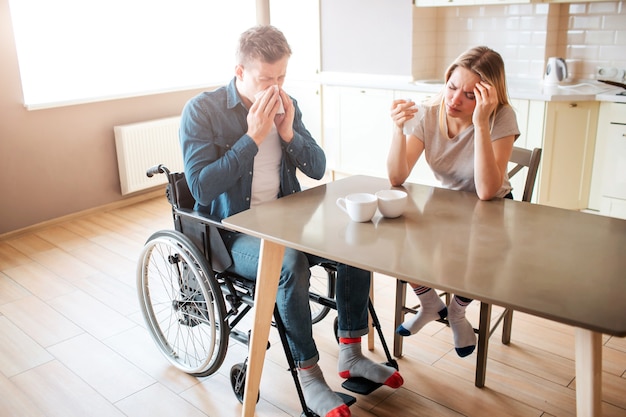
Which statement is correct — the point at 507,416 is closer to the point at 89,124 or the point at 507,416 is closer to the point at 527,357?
the point at 527,357

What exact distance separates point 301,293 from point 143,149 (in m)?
2.82

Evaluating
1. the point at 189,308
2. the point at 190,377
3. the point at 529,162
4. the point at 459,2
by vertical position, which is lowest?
the point at 190,377

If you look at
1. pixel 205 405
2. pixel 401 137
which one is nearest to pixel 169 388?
pixel 205 405

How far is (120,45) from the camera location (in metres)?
4.32

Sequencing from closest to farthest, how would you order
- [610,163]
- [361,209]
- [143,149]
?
[361,209] < [610,163] < [143,149]

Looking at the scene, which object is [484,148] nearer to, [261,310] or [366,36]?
[261,310]

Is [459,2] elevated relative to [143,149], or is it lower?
elevated

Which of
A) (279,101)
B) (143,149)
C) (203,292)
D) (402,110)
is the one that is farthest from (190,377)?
(143,149)

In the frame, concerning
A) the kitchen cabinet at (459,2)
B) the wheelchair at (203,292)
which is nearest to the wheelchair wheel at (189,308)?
the wheelchair at (203,292)

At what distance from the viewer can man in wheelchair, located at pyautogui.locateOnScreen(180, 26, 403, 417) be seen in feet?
6.33

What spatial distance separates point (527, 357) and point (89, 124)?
3.18 m

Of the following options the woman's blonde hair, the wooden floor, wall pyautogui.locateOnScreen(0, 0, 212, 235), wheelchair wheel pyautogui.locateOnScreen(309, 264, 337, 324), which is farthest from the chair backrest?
wall pyautogui.locateOnScreen(0, 0, 212, 235)

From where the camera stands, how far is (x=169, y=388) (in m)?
2.23

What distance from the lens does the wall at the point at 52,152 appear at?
12.2 feet
